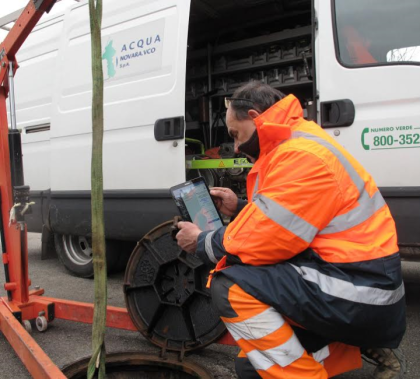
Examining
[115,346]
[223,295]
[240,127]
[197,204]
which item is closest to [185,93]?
[197,204]

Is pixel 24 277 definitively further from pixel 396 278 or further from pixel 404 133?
pixel 404 133

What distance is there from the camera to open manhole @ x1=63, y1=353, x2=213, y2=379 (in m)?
2.21

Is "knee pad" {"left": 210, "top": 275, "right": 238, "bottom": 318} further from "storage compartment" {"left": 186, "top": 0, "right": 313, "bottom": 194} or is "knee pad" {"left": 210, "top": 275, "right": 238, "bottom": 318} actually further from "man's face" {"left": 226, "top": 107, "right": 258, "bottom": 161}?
"storage compartment" {"left": 186, "top": 0, "right": 313, "bottom": 194}

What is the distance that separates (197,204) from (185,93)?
1.91m

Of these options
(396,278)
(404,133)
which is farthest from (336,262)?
(404,133)

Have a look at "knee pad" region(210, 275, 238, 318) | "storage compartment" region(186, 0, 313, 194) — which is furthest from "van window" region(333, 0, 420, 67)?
"knee pad" region(210, 275, 238, 318)

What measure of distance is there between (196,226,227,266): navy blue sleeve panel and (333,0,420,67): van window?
59.1 inches

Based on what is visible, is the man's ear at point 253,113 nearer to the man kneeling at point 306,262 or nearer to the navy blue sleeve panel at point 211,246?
the man kneeling at point 306,262

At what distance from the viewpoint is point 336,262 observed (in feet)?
5.07

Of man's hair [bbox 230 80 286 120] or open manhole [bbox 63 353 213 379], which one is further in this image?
open manhole [bbox 63 353 213 379]

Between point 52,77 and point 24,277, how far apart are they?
228 cm

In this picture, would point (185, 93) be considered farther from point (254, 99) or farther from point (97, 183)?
point (97, 183)

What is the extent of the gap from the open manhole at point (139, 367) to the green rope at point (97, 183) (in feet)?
2.38

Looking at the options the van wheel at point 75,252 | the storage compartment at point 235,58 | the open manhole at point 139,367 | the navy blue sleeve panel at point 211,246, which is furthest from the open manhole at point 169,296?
the van wheel at point 75,252
